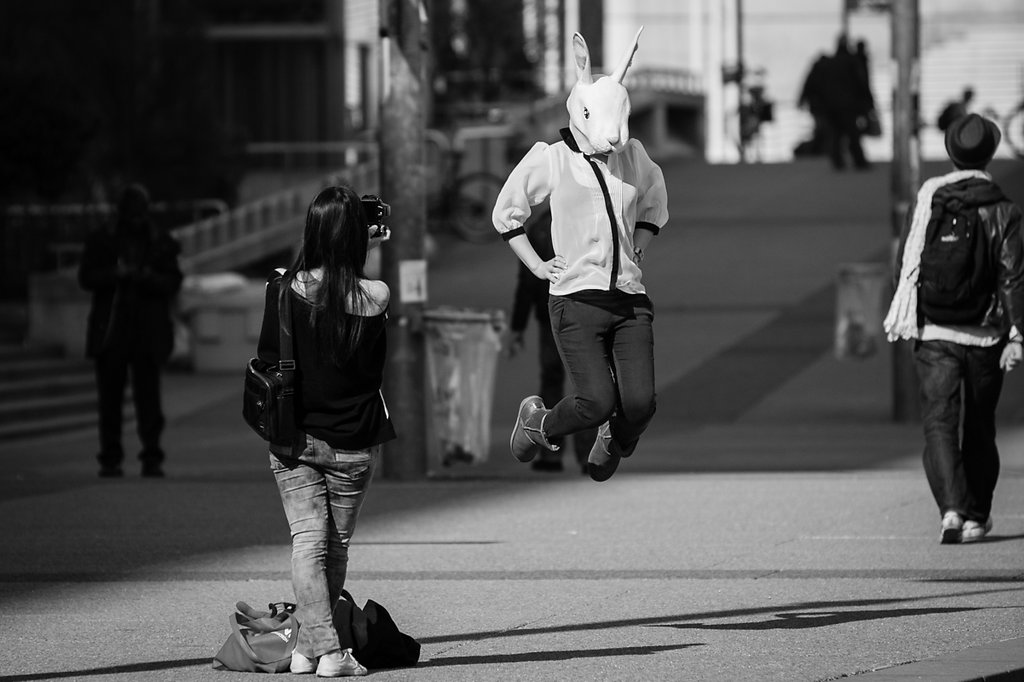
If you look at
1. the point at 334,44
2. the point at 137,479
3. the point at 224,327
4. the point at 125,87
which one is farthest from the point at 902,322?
the point at 334,44

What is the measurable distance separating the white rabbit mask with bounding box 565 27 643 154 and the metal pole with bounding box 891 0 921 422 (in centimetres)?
825

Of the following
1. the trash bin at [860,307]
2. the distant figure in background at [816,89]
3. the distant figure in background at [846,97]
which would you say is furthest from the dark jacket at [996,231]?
the distant figure in background at [816,89]

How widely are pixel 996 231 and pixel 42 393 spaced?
10288 millimetres

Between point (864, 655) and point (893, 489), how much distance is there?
4414mm

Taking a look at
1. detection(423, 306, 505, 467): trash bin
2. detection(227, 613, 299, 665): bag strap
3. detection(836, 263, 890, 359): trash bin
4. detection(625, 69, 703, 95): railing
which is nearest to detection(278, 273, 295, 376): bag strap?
detection(227, 613, 299, 665): bag strap

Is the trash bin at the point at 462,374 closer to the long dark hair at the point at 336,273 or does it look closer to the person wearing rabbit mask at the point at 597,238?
the person wearing rabbit mask at the point at 597,238

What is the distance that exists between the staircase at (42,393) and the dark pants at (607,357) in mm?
9046

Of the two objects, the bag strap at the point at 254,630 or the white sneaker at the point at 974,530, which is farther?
the white sneaker at the point at 974,530

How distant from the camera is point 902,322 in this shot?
9.16 m

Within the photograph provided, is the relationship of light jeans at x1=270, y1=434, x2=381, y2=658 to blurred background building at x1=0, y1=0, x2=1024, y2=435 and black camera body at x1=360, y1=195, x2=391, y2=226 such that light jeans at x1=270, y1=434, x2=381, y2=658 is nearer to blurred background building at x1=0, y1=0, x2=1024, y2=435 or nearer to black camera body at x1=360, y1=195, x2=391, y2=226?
black camera body at x1=360, y1=195, x2=391, y2=226

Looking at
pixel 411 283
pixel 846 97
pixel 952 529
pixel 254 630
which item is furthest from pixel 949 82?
pixel 254 630

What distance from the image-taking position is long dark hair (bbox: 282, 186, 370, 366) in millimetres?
6340

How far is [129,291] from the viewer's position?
12.3 m

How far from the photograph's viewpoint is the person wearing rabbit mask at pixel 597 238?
23.9 ft
